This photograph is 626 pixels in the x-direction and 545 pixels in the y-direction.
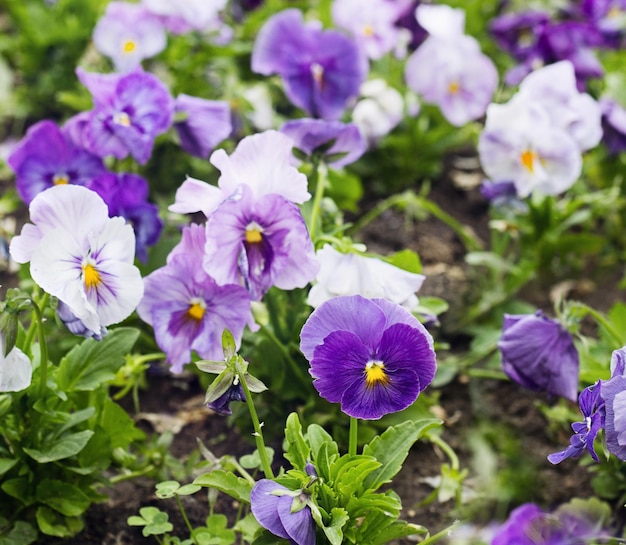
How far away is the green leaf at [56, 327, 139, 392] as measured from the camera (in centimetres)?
173

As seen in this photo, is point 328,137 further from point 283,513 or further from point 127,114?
point 283,513

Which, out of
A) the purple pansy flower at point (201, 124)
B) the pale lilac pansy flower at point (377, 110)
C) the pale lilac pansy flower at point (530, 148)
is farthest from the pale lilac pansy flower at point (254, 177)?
the pale lilac pansy flower at point (377, 110)

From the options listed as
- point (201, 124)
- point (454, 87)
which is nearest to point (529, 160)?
point (454, 87)

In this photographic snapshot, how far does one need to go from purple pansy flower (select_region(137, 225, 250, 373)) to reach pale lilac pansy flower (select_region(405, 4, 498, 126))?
1.31 meters

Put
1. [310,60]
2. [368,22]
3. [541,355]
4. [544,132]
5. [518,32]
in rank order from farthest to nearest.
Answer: [518,32] → [368,22] → [310,60] → [544,132] → [541,355]

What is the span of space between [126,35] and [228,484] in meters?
1.64

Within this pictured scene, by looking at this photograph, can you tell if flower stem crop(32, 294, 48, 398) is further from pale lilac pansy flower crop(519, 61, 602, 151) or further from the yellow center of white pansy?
pale lilac pansy flower crop(519, 61, 602, 151)

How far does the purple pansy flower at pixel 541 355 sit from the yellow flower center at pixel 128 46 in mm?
1410

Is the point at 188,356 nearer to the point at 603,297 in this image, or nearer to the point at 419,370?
the point at 419,370

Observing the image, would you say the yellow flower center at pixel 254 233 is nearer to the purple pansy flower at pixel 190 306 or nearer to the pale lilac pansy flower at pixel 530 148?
the purple pansy flower at pixel 190 306

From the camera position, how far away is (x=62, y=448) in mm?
1660

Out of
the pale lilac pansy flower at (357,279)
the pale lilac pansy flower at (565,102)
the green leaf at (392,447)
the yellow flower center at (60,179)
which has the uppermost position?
the pale lilac pansy flower at (357,279)

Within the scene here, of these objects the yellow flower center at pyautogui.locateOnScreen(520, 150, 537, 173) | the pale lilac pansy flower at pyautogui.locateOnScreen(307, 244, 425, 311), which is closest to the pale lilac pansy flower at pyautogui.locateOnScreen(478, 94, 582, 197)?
the yellow flower center at pyautogui.locateOnScreen(520, 150, 537, 173)

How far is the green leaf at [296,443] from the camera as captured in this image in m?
1.54
